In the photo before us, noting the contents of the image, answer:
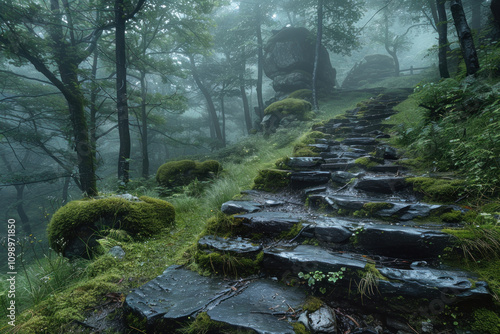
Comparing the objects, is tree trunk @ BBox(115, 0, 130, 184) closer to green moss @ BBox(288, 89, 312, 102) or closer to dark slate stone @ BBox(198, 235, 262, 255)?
dark slate stone @ BBox(198, 235, 262, 255)

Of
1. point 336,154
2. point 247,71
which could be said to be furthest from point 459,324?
point 247,71

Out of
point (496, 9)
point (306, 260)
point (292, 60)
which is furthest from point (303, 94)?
point (306, 260)

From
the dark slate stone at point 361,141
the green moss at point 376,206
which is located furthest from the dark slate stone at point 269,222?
the dark slate stone at point 361,141

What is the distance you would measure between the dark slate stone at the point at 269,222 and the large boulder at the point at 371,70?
27.3 metres

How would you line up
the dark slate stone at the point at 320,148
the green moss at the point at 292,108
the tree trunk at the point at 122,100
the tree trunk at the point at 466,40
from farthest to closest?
the green moss at the point at 292,108, the tree trunk at the point at 122,100, the dark slate stone at the point at 320,148, the tree trunk at the point at 466,40

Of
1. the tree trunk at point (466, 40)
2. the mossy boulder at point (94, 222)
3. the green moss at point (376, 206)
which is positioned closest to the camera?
the green moss at point (376, 206)

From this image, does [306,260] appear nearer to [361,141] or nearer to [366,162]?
[366,162]

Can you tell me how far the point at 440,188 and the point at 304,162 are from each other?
8.03 feet

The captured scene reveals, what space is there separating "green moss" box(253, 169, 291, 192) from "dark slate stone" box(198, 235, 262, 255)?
1.95 m

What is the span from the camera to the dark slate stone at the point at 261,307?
1.61m

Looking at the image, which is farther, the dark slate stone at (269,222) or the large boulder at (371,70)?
the large boulder at (371,70)

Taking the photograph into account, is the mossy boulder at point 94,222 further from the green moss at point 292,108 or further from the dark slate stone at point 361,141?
the green moss at point 292,108

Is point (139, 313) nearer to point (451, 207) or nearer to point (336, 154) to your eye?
point (451, 207)

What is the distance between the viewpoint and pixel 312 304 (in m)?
1.80
